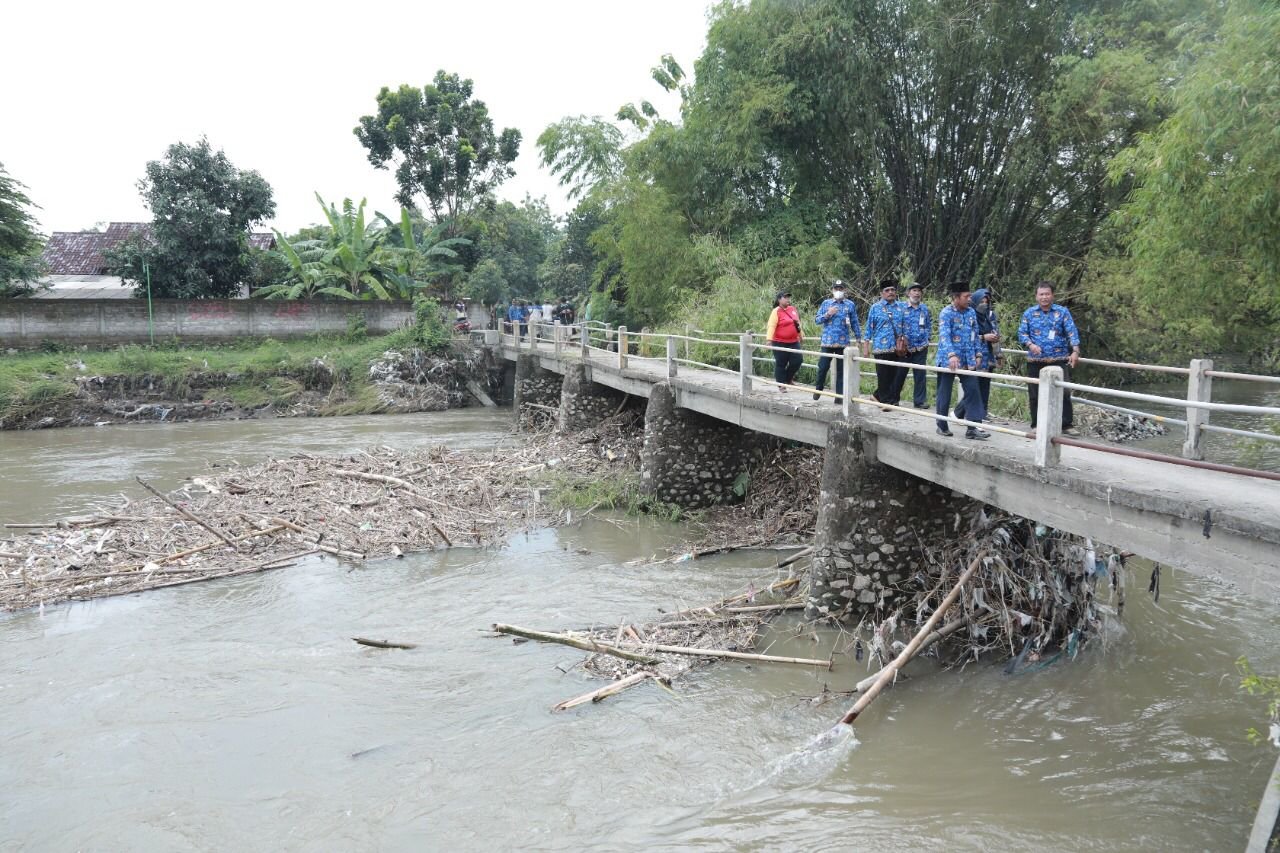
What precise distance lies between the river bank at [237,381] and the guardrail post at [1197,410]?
2250 centimetres

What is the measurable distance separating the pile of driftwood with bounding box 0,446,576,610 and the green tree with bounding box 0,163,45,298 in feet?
50.6

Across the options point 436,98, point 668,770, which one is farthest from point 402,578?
point 436,98

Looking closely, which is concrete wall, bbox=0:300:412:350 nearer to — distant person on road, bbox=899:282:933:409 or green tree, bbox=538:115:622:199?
green tree, bbox=538:115:622:199

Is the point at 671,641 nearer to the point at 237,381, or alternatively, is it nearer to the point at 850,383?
the point at 850,383

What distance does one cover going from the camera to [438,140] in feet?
118

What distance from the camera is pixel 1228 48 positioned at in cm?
1016

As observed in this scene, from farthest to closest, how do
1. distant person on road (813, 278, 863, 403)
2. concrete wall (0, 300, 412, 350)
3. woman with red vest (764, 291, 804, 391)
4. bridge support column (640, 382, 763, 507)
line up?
concrete wall (0, 300, 412, 350) < bridge support column (640, 382, 763, 507) < woman with red vest (764, 291, 804, 391) < distant person on road (813, 278, 863, 403)

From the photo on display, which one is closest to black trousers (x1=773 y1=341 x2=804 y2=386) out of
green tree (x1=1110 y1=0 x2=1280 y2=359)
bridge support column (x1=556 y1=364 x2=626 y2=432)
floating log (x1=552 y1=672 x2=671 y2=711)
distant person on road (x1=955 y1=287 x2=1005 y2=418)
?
distant person on road (x1=955 y1=287 x2=1005 y2=418)

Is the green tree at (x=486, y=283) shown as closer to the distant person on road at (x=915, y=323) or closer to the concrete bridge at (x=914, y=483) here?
the concrete bridge at (x=914, y=483)

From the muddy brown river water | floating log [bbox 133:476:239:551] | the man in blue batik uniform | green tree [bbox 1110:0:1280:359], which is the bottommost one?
the muddy brown river water

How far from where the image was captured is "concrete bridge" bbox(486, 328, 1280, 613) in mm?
5062

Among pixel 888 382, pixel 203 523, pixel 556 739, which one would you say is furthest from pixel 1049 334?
pixel 203 523

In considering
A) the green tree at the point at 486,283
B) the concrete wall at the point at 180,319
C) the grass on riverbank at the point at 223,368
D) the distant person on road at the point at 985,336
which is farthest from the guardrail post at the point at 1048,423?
the green tree at the point at 486,283

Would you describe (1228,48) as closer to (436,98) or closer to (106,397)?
(106,397)
